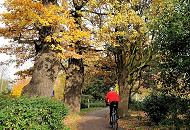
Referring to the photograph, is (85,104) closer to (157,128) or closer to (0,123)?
(157,128)

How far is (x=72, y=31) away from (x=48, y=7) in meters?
1.98

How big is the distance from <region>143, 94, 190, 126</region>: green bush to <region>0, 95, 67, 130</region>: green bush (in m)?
5.26

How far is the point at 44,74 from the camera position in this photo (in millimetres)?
18875

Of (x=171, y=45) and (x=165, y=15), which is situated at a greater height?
(x=165, y=15)

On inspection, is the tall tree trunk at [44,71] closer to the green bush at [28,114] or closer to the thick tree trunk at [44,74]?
the thick tree trunk at [44,74]

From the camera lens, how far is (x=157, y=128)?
16156 mm

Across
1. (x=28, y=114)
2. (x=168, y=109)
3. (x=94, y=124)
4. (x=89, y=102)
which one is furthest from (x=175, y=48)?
(x=89, y=102)

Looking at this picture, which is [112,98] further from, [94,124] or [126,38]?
[126,38]

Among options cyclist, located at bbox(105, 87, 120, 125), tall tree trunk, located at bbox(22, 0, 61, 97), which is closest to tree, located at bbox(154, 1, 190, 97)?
cyclist, located at bbox(105, 87, 120, 125)

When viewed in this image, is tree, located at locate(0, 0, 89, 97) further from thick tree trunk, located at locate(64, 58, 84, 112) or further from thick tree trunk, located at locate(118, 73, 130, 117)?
thick tree trunk, located at locate(118, 73, 130, 117)

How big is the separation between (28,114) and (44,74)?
9955mm

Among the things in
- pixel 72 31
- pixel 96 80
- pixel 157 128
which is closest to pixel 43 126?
pixel 157 128

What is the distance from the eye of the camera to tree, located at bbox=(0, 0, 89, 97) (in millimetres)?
16188

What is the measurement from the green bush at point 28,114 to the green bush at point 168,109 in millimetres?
5262
